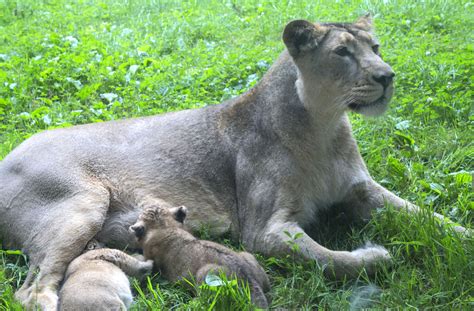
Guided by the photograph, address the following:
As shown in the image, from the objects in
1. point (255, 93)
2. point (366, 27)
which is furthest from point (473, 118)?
point (255, 93)

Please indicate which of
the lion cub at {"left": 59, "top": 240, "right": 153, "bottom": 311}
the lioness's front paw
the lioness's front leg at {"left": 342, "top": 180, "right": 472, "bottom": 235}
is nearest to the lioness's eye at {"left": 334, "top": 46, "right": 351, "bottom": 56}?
the lioness's front leg at {"left": 342, "top": 180, "right": 472, "bottom": 235}

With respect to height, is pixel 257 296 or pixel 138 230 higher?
pixel 257 296

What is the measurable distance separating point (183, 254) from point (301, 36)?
203 cm

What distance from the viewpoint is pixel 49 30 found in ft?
38.6

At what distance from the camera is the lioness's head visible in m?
5.93

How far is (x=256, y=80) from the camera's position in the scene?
29.9 ft

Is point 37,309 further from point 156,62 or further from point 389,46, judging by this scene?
point 389,46

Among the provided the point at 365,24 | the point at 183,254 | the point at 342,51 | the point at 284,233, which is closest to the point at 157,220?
the point at 183,254

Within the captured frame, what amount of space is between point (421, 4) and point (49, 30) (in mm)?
5745

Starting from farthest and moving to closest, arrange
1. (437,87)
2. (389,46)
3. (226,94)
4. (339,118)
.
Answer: (389,46) → (226,94) → (437,87) → (339,118)

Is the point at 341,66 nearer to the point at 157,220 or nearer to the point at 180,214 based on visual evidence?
the point at 180,214

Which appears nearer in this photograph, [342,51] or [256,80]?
[342,51]

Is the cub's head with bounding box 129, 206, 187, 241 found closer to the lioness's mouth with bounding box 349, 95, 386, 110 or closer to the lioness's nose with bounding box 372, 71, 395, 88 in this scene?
the lioness's mouth with bounding box 349, 95, 386, 110

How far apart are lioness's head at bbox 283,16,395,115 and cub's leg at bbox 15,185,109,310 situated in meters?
2.00
